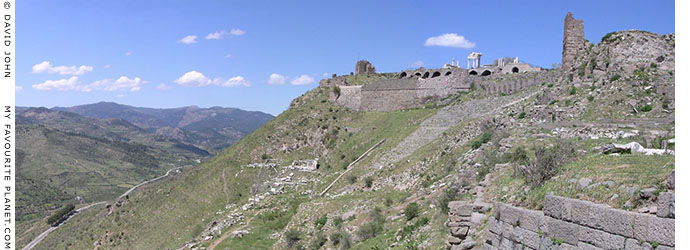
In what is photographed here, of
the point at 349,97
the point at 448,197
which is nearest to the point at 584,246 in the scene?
the point at 448,197

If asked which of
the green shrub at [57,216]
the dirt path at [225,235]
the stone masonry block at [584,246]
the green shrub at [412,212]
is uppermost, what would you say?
the stone masonry block at [584,246]

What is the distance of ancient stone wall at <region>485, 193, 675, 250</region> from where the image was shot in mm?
5762

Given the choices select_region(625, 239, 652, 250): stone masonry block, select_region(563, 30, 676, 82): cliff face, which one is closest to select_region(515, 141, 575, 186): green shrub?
select_region(625, 239, 652, 250): stone masonry block

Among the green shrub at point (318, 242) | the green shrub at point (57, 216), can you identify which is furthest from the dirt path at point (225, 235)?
the green shrub at point (57, 216)

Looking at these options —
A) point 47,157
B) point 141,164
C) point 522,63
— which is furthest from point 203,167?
point 141,164

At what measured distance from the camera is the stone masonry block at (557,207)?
22.8 feet

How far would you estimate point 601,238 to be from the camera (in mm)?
6344

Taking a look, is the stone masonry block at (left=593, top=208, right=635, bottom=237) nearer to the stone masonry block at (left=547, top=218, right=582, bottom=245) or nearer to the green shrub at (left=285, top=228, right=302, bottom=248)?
the stone masonry block at (left=547, top=218, right=582, bottom=245)

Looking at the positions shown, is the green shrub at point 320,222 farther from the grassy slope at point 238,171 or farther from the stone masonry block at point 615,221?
the stone masonry block at point 615,221

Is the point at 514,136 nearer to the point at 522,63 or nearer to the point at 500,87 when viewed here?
the point at 500,87

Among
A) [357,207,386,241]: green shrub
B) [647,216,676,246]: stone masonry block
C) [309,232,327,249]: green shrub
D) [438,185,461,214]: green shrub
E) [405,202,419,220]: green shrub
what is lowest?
[309,232,327,249]: green shrub

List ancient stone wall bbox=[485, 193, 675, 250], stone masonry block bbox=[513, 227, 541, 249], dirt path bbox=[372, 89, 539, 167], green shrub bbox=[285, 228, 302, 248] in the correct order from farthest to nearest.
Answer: dirt path bbox=[372, 89, 539, 167]
green shrub bbox=[285, 228, 302, 248]
stone masonry block bbox=[513, 227, 541, 249]
ancient stone wall bbox=[485, 193, 675, 250]

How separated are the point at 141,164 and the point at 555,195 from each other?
187119mm

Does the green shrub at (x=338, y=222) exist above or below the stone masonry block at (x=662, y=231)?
below
